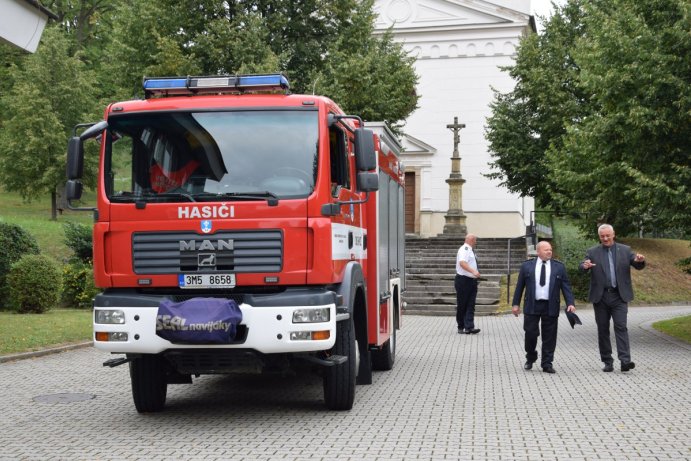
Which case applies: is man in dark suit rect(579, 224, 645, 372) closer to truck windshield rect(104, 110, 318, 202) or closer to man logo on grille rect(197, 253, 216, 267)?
truck windshield rect(104, 110, 318, 202)

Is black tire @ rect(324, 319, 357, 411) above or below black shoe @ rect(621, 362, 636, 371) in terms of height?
above

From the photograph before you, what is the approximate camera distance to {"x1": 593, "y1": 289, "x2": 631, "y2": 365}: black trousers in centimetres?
1228

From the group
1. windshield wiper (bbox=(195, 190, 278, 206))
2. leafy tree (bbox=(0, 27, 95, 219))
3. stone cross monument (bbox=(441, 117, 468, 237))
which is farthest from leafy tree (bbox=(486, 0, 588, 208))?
windshield wiper (bbox=(195, 190, 278, 206))

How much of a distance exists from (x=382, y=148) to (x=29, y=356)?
660cm

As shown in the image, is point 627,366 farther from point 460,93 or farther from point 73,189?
point 460,93

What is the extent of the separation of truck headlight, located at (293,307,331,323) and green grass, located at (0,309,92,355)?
7.49 meters

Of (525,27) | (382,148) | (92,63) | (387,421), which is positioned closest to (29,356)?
(382,148)

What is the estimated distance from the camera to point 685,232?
16.0 m

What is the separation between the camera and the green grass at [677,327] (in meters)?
17.8

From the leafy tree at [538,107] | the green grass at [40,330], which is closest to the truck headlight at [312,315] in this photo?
the green grass at [40,330]

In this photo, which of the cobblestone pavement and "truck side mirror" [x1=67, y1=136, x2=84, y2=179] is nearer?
the cobblestone pavement

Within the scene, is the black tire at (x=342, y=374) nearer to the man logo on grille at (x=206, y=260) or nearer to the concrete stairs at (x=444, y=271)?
the man logo on grille at (x=206, y=260)

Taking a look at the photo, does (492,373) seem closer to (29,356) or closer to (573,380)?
(573,380)

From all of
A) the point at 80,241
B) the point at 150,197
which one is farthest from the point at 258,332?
the point at 80,241
